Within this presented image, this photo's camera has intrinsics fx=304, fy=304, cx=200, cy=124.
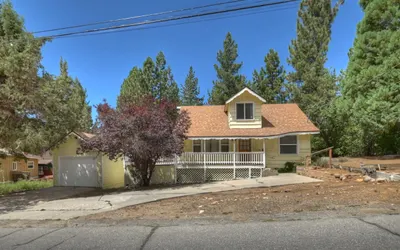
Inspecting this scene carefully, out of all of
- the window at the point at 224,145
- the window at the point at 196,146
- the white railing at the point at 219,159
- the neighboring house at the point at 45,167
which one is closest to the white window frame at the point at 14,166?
the neighboring house at the point at 45,167

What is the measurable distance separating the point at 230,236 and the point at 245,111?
14874 millimetres

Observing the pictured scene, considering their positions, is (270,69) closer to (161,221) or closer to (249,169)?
(249,169)

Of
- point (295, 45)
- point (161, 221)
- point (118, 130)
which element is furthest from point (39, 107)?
point (295, 45)

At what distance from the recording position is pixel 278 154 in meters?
19.6

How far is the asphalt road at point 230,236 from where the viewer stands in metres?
5.13

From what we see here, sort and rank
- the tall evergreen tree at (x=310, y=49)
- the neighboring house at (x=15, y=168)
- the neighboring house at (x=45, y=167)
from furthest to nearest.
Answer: the neighboring house at (x=45, y=167) → the neighboring house at (x=15, y=168) → the tall evergreen tree at (x=310, y=49)

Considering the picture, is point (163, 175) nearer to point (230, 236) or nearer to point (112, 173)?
point (112, 173)

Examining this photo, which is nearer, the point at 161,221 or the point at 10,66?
the point at 161,221

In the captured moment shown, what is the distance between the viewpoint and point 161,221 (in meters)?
7.10

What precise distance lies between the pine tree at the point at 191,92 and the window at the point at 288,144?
2964 cm

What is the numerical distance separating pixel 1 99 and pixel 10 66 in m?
1.37

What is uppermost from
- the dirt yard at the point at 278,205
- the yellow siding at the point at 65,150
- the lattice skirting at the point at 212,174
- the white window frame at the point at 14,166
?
the yellow siding at the point at 65,150

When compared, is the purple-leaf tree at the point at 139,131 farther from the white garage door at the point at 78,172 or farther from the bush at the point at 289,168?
the bush at the point at 289,168

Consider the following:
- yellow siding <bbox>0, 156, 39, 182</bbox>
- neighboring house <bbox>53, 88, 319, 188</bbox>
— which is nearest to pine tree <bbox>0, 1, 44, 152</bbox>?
neighboring house <bbox>53, 88, 319, 188</bbox>
